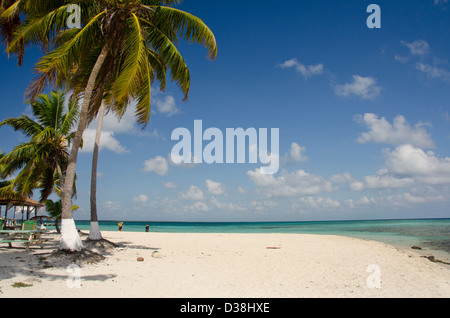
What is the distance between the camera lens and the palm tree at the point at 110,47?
9.23m

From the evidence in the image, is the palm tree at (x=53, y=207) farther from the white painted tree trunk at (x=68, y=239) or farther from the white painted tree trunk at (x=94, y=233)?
the white painted tree trunk at (x=68, y=239)

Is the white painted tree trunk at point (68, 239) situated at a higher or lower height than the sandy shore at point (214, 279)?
higher

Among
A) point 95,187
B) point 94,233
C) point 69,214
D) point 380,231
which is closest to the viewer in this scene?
point 69,214

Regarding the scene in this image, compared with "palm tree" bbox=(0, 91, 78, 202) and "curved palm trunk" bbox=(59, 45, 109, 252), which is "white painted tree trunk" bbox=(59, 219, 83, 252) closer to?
"curved palm trunk" bbox=(59, 45, 109, 252)

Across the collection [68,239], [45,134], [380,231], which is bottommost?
[380,231]

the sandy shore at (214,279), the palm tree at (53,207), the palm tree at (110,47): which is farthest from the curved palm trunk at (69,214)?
the palm tree at (53,207)

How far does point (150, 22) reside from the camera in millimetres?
11344

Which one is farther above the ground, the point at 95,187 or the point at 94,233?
the point at 95,187

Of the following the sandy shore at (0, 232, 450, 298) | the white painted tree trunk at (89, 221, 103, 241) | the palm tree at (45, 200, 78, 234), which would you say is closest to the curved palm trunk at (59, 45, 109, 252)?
the sandy shore at (0, 232, 450, 298)

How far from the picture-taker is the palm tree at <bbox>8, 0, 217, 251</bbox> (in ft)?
30.3

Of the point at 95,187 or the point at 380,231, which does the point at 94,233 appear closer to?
the point at 95,187

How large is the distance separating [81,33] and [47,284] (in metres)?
7.34

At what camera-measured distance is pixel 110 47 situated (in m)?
10.5

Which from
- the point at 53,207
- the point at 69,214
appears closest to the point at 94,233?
the point at 69,214
